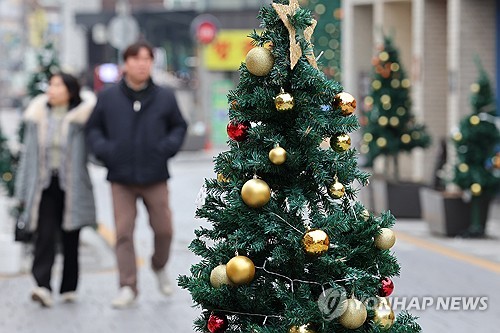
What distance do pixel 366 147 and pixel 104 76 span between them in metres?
37.8

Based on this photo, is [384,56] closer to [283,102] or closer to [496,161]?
[496,161]

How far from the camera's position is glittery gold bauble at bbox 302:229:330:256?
5180 mm

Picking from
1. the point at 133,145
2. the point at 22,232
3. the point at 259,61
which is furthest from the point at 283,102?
the point at 22,232

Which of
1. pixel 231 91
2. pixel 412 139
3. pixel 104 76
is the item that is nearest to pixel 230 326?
pixel 231 91

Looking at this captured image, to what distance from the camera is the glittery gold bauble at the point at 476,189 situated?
14.3 meters

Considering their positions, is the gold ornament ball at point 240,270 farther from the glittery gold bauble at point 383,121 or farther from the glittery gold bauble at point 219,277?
the glittery gold bauble at point 383,121

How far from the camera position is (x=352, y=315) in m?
5.18

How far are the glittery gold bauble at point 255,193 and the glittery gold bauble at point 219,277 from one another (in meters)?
0.30

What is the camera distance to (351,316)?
17.0 feet

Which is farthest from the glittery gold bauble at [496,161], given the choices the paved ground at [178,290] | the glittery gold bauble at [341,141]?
the glittery gold bauble at [341,141]

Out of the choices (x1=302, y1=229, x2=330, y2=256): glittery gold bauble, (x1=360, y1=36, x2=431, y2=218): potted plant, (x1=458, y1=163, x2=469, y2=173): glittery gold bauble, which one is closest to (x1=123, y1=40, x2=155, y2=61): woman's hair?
(x1=302, y1=229, x2=330, y2=256): glittery gold bauble

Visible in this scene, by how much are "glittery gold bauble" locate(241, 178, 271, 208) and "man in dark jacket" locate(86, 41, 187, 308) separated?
14.5 feet

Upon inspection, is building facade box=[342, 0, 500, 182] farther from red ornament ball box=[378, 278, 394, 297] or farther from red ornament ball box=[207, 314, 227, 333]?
red ornament ball box=[207, 314, 227, 333]

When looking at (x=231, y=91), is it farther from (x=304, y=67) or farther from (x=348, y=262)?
(x=348, y=262)
